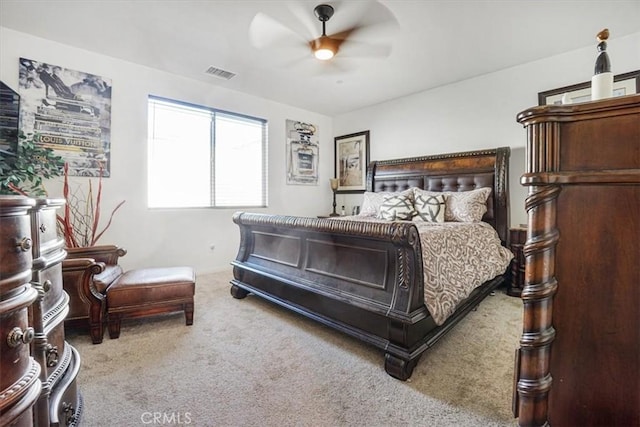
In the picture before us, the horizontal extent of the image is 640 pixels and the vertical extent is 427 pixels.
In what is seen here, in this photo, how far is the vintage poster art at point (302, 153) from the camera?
16.8 ft

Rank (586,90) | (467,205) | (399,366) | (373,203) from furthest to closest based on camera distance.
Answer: (373,203)
(467,205)
(586,90)
(399,366)

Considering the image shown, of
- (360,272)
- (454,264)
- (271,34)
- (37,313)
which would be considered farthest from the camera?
(271,34)

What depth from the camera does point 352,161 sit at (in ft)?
17.8

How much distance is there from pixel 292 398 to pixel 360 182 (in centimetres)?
419

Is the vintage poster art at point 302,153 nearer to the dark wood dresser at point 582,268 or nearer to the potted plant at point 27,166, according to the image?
the potted plant at point 27,166

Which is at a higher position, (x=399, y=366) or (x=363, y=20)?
(x=363, y=20)

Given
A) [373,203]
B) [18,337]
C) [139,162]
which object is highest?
[139,162]

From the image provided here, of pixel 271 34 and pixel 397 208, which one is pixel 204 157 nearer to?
pixel 271 34

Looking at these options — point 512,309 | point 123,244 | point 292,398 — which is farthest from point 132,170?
point 512,309

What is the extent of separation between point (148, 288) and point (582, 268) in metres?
2.67

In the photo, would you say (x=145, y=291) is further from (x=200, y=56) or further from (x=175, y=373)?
(x=200, y=56)

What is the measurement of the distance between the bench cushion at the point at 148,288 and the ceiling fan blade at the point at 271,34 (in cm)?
A: 242

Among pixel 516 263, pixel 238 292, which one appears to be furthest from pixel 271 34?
pixel 516 263

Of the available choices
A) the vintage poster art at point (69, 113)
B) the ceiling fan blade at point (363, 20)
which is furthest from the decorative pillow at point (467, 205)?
the vintage poster art at point (69, 113)
